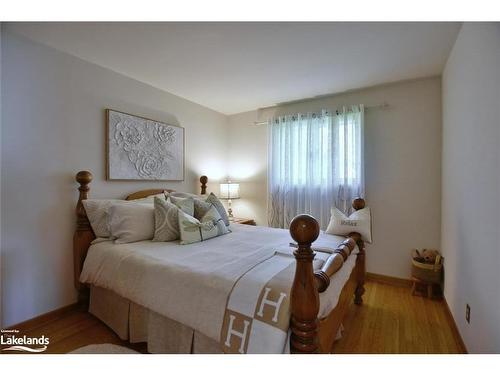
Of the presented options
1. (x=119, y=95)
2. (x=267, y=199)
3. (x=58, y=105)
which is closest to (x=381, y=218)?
(x=267, y=199)

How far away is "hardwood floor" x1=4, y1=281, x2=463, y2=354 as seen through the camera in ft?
5.20

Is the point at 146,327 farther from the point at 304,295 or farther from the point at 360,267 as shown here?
the point at 360,267

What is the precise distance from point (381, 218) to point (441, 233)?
0.56 meters

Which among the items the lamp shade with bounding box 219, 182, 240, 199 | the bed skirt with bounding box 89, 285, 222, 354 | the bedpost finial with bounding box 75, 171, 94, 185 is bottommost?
the bed skirt with bounding box 89, 285, 222, 354

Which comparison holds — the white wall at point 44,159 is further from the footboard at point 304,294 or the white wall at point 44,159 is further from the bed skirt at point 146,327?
the footboard at point 304,294

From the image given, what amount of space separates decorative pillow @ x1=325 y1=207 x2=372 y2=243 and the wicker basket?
2.49 ft

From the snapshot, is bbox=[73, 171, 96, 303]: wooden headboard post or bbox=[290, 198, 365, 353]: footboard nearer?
bbox=[290, 198, 365, 353]: footboard

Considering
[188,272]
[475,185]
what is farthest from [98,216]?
[475,185]

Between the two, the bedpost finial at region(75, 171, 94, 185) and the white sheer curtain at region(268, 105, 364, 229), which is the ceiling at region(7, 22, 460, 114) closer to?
the white sheer curtain at region(268, 105, 364, 229)

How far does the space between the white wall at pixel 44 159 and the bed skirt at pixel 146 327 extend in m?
0.44

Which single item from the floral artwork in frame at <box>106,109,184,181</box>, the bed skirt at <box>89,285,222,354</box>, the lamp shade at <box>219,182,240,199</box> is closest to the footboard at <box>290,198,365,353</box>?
the bed skirt at <box>89,285,222,354</box>

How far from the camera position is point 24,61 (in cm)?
178

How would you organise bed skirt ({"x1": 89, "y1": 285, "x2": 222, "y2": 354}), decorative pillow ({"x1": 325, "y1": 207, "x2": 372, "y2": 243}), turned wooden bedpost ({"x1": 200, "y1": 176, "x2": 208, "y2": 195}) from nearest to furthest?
bed skirt ({"x1": 89, "y1": 285, "x2": 222, "y2": 354}), decorative pillow ({"x1": 325, "y1": 207, "x2": 372, "y2": 243}), turned wooden bedpost ({"x1": 200, "y1": 176, "x2": 208, "y2": 195})
